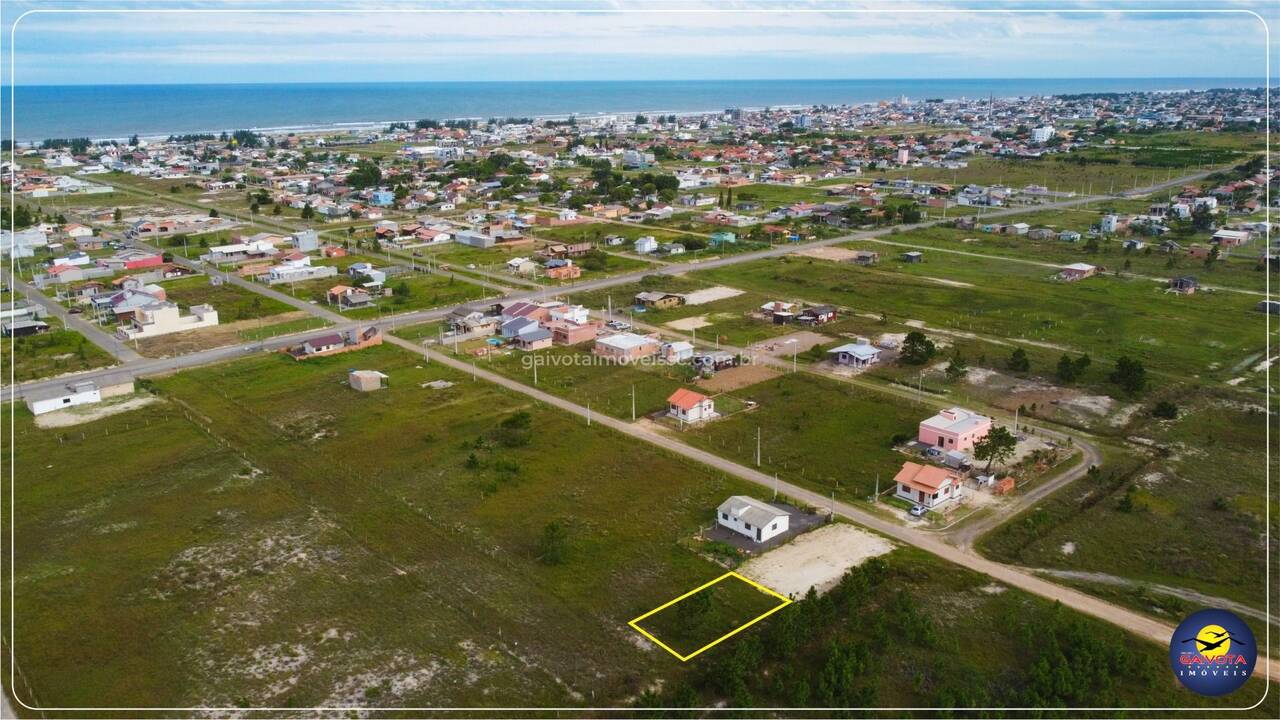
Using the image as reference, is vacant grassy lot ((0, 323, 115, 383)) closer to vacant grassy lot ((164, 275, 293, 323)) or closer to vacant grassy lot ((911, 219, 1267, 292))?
vacant grassy lot ((164, 275, 293, 323))

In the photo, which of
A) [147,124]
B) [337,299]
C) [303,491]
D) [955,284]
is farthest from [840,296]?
[147,124]

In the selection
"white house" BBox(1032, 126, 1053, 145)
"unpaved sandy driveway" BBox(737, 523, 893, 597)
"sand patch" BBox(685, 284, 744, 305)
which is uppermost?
"white house" BBox(1032, 126, 1053, 145)

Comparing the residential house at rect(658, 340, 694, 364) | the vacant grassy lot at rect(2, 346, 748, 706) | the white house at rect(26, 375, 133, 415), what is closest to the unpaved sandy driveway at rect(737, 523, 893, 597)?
the vacant grassy lot at rect(2, 346, 748, 706)

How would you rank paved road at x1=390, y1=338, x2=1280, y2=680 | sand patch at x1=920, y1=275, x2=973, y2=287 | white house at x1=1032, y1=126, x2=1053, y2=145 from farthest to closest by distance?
1. white house at x1=1032, y1=126, x2=1053, y2=145
2. sand patch at x1=920, y1=275, x2=973, y2=287
3. paved road at x1=390, y1=338, x2=1280, y2=680

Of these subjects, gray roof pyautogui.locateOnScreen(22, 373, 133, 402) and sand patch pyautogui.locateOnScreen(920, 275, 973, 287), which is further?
sand patch pyautogui.locateOnScreen(920, 275, 973, 287)

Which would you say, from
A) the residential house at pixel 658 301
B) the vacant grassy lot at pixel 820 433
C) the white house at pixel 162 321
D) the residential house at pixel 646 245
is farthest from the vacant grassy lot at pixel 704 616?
the residential house at pixel 646 245

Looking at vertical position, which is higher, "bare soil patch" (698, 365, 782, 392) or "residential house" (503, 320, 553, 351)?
"residential house" (503, 320, 553, 351)

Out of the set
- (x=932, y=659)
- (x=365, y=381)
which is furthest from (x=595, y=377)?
(x=932, y=659)
